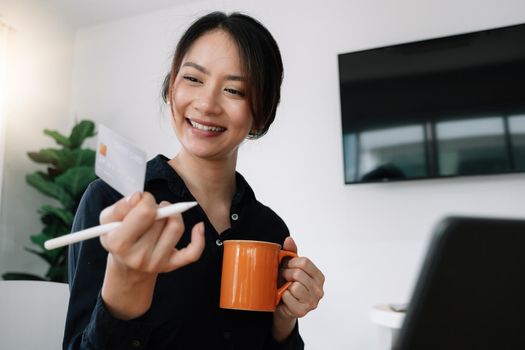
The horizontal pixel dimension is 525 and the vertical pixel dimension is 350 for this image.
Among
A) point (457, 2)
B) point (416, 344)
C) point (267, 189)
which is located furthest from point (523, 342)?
point (457, 2)

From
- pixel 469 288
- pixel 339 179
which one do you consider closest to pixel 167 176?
pixel 469 288

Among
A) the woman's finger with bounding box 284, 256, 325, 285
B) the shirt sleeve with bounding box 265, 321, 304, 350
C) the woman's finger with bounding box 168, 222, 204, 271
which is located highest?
the woman's finger with bounding box 168, 222, 204, 271

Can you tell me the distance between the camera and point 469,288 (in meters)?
0.25

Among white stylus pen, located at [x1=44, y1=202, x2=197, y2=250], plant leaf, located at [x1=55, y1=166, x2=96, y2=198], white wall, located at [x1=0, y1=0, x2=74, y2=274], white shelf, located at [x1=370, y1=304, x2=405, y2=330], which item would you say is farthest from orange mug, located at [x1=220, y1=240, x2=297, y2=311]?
white wall, located at [x1=0, y1=0, x2=74, y2=274]

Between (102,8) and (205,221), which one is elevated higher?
(102,8)

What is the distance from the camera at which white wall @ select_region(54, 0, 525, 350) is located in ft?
6.93

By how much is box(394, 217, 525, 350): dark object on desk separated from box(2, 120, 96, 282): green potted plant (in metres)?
2.45

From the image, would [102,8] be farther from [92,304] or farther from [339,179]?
[92,304]

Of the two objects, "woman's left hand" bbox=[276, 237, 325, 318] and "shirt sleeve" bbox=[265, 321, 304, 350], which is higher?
"woman's left hand" bbox=[276, 237, 325, 318]

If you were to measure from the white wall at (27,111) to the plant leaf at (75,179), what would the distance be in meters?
0.37

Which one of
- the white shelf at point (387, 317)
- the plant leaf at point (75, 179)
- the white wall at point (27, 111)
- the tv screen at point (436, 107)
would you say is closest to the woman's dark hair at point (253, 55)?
the white shelf at point (387, 317)

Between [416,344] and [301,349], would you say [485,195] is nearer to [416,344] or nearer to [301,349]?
[301,349]

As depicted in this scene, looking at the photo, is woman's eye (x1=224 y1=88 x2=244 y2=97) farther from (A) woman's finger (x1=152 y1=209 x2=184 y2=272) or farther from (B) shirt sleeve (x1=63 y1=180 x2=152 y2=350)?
(A) woman's finger (x1=152 y1=209 x2=184 y2=272)

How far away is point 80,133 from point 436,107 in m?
1.97
